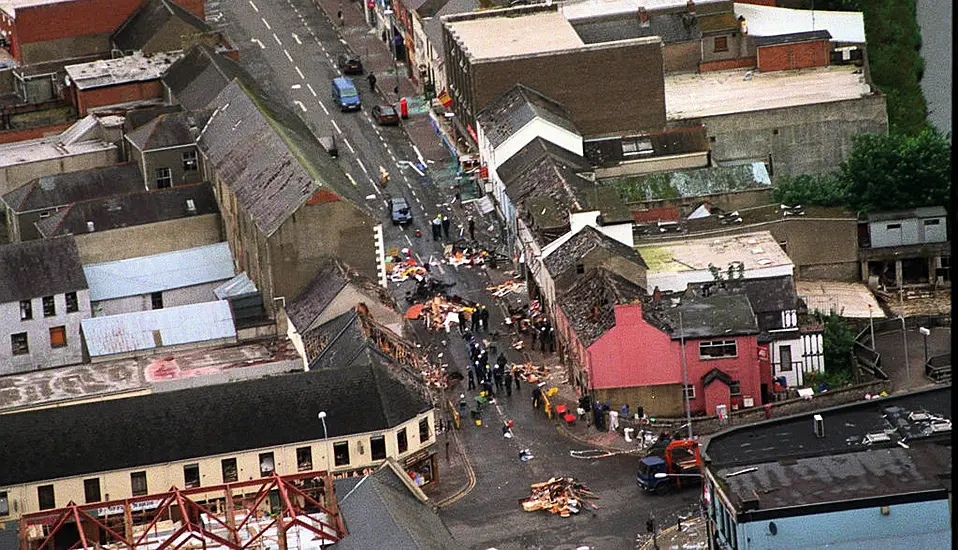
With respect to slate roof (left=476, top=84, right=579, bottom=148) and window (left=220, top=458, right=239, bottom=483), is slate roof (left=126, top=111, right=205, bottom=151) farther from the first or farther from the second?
window (left=220, top=458, right=239, bottom=483)

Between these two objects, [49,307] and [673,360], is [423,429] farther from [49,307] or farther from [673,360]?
[49,307]

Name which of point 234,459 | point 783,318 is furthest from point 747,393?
point 234,459

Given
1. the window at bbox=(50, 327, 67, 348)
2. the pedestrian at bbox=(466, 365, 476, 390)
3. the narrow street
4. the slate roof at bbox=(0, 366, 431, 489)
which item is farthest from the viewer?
the window at bbox=(50, 327, 67, 348)

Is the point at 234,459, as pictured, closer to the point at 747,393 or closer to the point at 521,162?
the point at 747,393

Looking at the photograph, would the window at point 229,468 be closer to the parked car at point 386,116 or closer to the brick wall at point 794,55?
the parked car at point 386,116

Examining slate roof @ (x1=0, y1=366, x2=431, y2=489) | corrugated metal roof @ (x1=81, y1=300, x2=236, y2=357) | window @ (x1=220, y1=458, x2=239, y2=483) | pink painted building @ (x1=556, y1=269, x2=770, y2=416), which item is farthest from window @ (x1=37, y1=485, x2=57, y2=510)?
pink painted building @ (x1=556, y1=269, x2=770, y2=416)

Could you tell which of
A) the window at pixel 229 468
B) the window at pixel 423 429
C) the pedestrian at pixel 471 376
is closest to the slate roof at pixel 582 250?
the pedestrian at pixel 471 376

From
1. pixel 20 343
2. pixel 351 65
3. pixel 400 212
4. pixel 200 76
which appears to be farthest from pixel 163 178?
pixel 351 65

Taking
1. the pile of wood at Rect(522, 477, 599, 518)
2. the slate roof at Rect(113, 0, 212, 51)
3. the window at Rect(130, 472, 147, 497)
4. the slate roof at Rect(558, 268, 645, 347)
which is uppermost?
the slate roof at Rect(113, 0, 212, 51)
